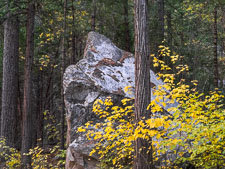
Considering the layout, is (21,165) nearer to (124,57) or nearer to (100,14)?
(124,57)

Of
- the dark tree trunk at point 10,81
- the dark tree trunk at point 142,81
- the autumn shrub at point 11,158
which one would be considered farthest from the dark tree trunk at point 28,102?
the dark tree trunk at point 142,81

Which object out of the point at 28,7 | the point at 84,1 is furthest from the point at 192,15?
the point at 28,7

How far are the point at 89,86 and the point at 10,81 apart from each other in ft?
15.9

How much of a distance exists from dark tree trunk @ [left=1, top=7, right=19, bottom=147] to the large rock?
4118mm

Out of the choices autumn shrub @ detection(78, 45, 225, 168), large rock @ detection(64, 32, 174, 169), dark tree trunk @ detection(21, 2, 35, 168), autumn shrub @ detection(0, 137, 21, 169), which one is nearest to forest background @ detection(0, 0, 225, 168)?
dark tree trunk @ detection(21, 2, 35, 168)

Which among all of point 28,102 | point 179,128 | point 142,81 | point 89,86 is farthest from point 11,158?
point 179,128

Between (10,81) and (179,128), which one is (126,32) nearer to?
(10,81)

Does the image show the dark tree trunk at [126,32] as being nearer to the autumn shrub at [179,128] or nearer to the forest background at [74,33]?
the forest background at [74,33]

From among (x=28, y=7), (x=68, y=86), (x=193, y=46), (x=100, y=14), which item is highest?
(x=100, y=14)

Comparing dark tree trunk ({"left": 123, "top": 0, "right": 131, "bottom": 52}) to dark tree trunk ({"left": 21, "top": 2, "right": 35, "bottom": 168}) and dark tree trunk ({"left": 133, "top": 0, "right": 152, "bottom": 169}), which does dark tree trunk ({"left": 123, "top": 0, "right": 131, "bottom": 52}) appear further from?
dark tree trunk ({"left": 133, "top": 0, "right": 152, "bottom": 169})

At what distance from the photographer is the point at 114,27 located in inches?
538

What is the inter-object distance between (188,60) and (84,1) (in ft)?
17.8

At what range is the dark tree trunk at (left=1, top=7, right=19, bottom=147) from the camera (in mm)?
10820

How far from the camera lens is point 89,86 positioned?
7617 millimetres
